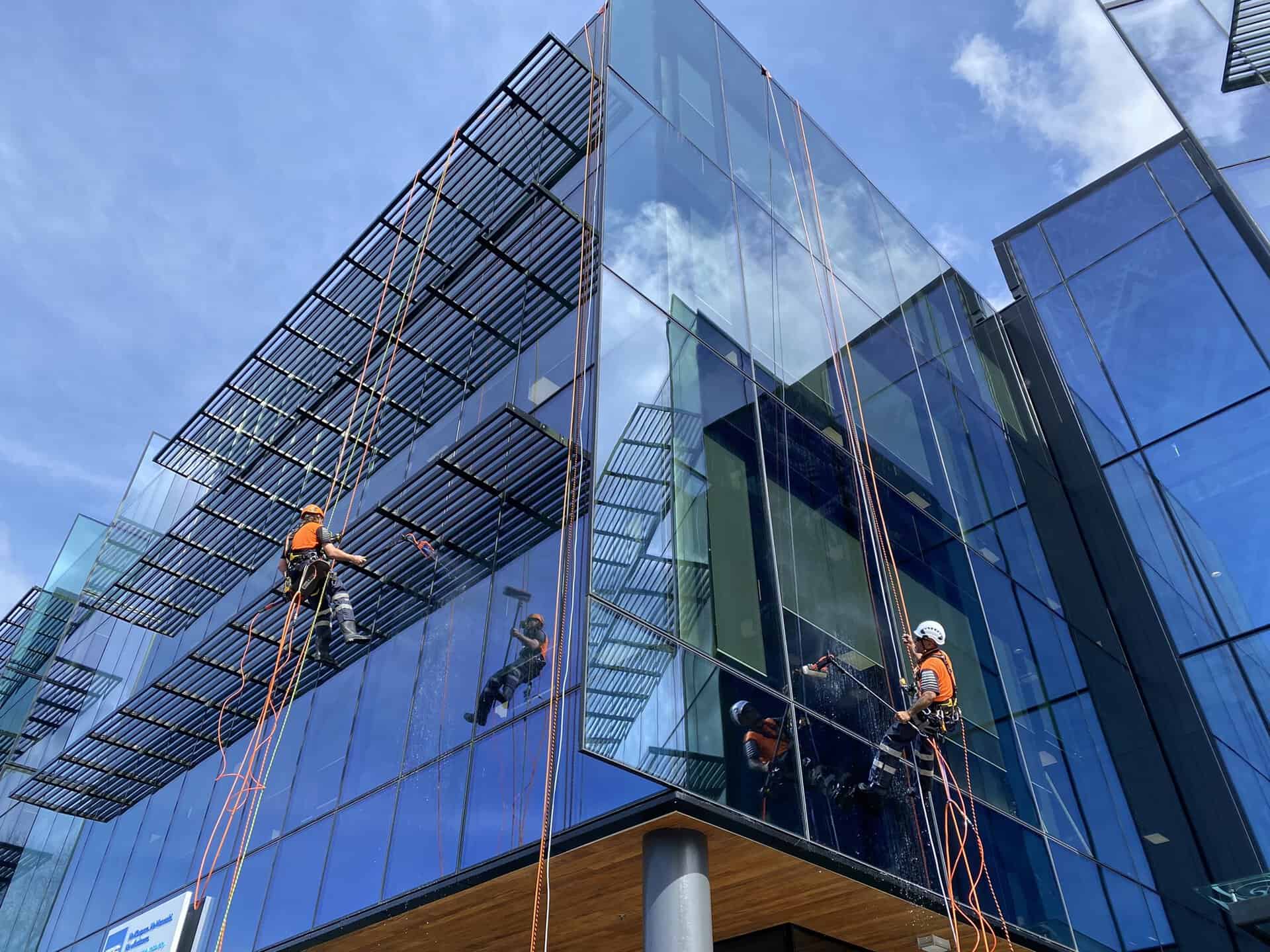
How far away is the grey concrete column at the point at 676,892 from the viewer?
8.10 meters

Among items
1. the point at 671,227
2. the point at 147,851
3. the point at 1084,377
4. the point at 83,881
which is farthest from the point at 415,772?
the point at 1084,377

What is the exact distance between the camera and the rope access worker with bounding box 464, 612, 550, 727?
33.4 ft

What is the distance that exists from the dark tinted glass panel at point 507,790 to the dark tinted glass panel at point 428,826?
0.23 meters

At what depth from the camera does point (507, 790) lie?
9.80 m

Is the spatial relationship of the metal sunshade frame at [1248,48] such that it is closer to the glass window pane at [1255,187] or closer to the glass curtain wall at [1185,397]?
the glass window pane at [1255,187]

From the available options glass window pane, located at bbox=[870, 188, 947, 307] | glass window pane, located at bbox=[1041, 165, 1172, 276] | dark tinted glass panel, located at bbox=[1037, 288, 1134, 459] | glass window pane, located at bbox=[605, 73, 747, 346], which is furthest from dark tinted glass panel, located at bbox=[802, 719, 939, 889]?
glass window pane, located at bbox=[1041, 165, 1172, 276]

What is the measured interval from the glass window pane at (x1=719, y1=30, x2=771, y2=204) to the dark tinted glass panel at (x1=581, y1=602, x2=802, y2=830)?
26.7 feet

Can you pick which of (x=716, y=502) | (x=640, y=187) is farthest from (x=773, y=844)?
(x=640, y=187)

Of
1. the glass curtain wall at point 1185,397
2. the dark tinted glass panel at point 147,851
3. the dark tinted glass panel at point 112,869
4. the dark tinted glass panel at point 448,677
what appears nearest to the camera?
the dark tinted glass panel at point 448,677

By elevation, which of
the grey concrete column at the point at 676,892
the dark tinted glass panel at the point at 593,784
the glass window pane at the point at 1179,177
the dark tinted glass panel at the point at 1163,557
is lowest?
the grey concrete column at the point at 676,892

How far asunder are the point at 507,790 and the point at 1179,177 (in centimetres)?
1752

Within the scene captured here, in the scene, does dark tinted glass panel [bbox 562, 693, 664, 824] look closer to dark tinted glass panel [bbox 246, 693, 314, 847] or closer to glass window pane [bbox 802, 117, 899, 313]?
dark tinted glass panel [bbox 246, 693, 314, 847]

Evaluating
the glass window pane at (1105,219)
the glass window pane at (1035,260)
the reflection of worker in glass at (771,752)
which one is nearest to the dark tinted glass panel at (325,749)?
the reflection of worker in glass at (771,752)

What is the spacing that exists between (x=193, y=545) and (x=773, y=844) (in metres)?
13.7
